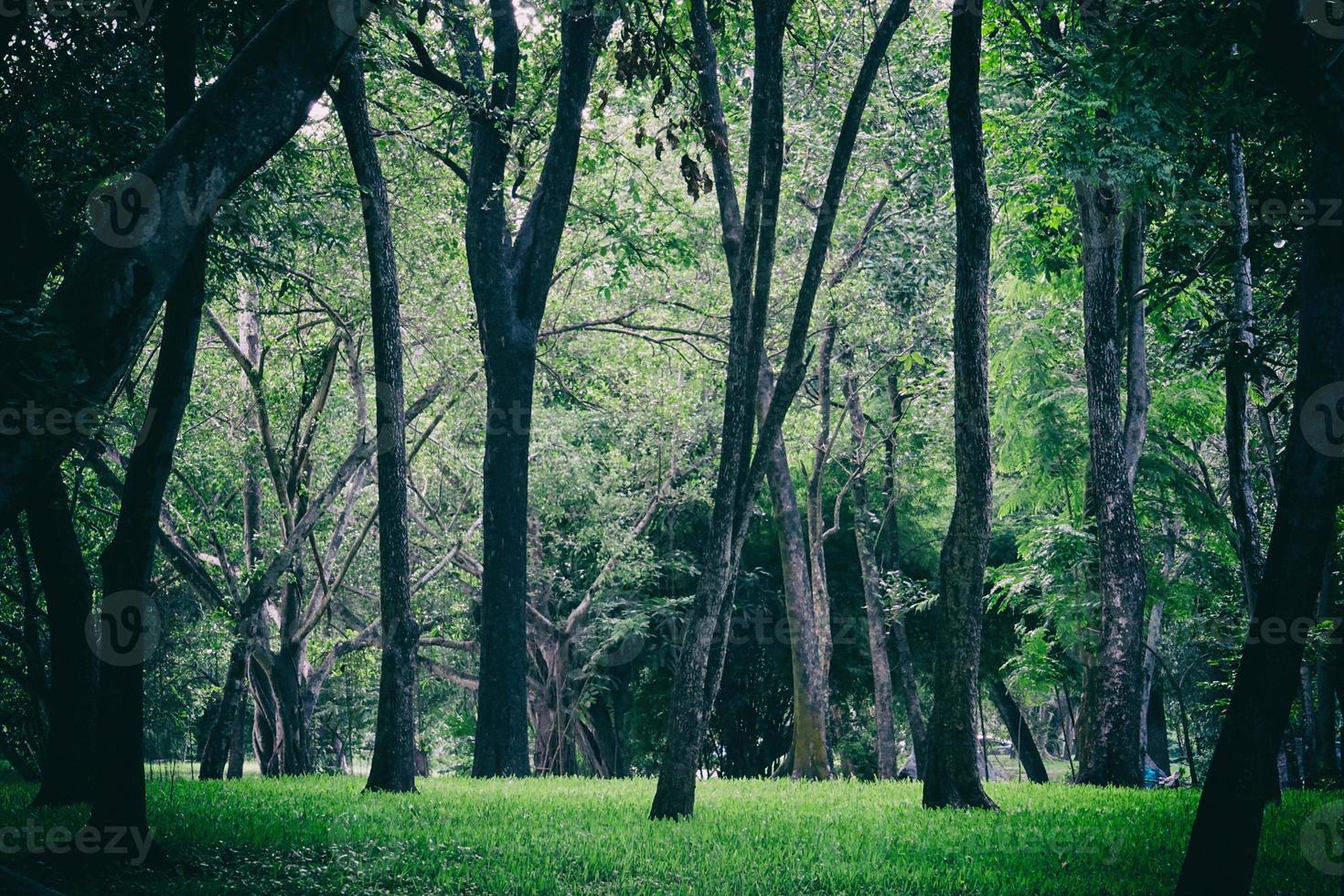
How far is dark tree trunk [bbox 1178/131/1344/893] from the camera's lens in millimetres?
5594

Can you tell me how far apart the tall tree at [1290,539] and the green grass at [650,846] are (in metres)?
1.01

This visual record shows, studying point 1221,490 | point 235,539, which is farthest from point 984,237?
point 1221,490

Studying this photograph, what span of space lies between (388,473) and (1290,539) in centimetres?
875

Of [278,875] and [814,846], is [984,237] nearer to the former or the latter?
[814,846]

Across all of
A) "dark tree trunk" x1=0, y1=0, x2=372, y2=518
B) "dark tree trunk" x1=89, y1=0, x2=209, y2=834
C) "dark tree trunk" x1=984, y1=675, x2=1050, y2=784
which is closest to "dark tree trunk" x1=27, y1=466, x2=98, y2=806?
"dark tree trunk" x1=89, y1=0, x2=209, y2=834

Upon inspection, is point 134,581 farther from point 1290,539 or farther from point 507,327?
point 507,327

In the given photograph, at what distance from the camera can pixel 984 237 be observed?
1057 centimetres

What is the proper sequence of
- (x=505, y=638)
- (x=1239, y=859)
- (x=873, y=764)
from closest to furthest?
(x=1239, y=859)
(x=505, y=638)
(x=873, y=764)

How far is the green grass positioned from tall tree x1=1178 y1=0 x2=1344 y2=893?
1008 millimetres

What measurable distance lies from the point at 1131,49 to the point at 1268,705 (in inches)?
207

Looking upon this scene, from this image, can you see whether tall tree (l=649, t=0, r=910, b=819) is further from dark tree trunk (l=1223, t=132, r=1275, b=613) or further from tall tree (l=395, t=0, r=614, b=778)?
tall tree (l=395, t=0, r=614, b=778)

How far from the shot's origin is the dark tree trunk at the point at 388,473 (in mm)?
11148

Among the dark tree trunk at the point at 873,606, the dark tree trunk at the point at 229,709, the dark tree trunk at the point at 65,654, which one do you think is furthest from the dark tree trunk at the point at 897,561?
the dark tree trunk at the point at 65,654

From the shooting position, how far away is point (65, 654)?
9.69 metres
